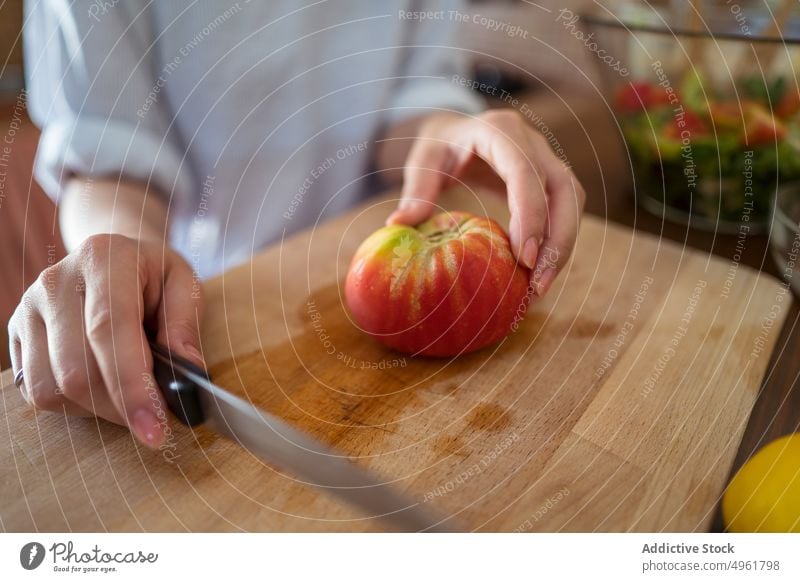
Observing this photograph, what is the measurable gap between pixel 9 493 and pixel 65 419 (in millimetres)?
57

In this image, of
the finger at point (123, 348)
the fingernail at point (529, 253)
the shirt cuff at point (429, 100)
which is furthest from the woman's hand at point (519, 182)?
the finger at point (123, 348)

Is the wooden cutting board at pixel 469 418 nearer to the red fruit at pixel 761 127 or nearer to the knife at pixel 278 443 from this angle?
the knife at pixel 278 443

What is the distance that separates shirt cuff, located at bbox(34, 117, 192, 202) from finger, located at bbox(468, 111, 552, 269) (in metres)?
0.33

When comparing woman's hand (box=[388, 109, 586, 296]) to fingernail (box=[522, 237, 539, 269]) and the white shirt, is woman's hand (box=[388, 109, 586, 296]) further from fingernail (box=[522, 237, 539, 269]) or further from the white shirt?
the white shirt

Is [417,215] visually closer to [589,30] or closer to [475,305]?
[475,305]

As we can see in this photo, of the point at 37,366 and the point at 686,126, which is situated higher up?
the point at 686,126

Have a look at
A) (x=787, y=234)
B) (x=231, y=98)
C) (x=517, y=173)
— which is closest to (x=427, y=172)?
(x=517, y=173)

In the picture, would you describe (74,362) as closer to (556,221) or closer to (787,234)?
(556,221)

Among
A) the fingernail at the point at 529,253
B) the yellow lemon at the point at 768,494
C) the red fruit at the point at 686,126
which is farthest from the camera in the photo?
the red fruit at the point at 686,126

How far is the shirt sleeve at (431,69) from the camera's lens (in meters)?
0.73

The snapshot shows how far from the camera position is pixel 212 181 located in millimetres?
702

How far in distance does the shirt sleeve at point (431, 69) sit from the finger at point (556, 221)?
23 cm

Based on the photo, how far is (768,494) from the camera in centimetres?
35

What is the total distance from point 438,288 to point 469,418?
0.32 ft
